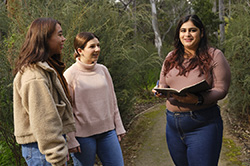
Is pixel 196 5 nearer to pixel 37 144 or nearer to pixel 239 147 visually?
pixel 239 147

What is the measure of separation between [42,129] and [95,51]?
1197mm

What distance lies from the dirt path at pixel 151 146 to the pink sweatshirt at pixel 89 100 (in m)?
2.39

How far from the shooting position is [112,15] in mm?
5578

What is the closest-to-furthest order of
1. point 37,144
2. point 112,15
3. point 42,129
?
point 42,129 → point 37,144 → point 112,15

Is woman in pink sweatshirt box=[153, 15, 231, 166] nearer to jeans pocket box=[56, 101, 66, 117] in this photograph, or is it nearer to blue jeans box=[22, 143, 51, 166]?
jeans pocket box=[56, 101, 66, 117]

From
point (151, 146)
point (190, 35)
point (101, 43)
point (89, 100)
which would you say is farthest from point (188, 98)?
point (151, 146)

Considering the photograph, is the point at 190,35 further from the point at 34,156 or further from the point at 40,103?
the point at 34,156

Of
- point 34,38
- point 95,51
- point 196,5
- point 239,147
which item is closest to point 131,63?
point 239,147

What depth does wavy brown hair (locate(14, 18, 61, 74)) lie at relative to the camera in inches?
72.2

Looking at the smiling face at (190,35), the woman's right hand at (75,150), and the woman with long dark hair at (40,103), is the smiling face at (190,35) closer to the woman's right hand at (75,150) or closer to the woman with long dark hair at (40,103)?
the woman with long dark hair at (40,103)

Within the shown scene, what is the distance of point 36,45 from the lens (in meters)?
1.90

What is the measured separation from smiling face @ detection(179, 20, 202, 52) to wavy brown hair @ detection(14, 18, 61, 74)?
1.11 meters

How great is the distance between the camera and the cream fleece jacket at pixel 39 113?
1.73m

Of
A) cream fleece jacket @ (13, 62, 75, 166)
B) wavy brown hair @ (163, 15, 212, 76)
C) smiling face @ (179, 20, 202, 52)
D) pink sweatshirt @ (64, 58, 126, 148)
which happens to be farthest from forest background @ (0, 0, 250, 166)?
smiling face @ (179, 20, 202, 52)
